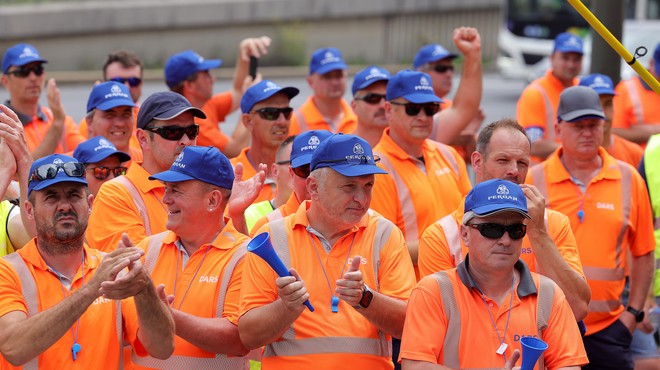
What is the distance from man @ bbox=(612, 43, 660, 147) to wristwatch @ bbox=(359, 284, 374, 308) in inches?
217

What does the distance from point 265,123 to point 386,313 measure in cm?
343

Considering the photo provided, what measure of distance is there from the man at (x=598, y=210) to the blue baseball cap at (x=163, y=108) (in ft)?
8.26

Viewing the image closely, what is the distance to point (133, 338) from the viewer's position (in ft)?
20.5

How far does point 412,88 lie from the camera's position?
855cm

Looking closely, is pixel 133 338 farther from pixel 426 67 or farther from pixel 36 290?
pixel 426 67

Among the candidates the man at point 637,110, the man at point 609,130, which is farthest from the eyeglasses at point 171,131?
the man at point 637,110

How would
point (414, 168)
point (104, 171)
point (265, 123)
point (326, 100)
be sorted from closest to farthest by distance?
point (414, 168) < point (104, 171) < point (265, 123) < point (326, 100)

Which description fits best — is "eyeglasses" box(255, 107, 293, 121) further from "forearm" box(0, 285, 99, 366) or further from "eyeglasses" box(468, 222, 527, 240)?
"forearm" box(0, 285, 99, 366)

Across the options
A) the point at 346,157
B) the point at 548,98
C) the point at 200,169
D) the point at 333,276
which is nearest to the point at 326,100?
the point at 548,98

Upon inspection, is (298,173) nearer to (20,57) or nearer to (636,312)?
(636,312)

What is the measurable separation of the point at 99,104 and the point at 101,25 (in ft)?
69.6

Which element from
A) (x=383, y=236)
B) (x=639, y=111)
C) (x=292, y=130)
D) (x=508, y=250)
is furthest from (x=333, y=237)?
(x=639, y=111)

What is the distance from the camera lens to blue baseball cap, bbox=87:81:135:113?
30.3ft

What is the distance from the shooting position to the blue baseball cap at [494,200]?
19.8 ft
